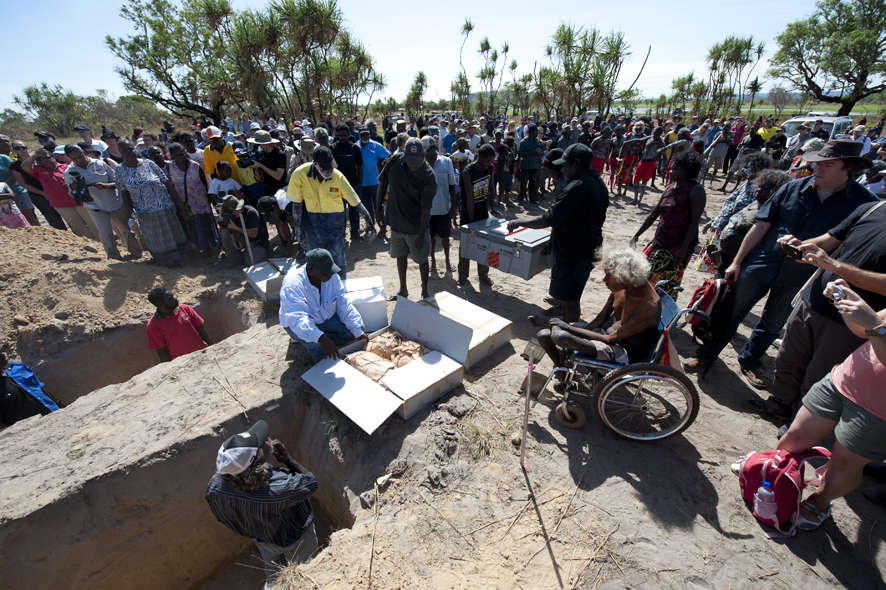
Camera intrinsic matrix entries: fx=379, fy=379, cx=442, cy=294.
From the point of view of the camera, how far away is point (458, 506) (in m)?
2.70

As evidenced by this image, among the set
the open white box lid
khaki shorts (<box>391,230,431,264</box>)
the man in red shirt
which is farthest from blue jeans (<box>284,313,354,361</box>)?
the man in red shirt

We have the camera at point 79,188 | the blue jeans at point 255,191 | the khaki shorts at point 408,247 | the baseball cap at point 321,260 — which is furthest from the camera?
the blue jeans at point 255,191

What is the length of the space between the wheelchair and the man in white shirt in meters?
2.04

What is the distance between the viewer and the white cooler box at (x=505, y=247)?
4770 mm

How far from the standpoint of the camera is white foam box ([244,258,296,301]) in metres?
5.07

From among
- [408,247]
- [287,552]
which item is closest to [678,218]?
[408,247]

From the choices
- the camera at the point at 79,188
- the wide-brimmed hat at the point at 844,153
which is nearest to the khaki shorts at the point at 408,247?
the wide-brimmed hat at the point at 844,153

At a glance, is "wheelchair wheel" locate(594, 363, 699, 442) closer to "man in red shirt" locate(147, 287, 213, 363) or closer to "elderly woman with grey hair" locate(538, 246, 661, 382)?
"elderly woman with grey hair" locate(538, 246, 661, 382)

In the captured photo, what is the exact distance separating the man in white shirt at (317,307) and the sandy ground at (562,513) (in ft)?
2.70

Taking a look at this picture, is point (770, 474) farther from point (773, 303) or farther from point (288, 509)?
point (288, 509)

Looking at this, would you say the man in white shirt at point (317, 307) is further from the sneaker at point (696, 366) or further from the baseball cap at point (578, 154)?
the sneaker at point (696, 366)

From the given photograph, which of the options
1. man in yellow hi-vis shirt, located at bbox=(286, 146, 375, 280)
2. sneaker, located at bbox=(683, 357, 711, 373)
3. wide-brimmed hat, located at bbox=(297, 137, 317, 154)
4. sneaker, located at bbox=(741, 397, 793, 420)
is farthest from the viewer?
wide-brimmed hat, located at bbox=(297, 137, 317, 154)

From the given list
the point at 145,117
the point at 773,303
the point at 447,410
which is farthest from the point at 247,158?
the point at 145,117

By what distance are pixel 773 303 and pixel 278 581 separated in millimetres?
4626
